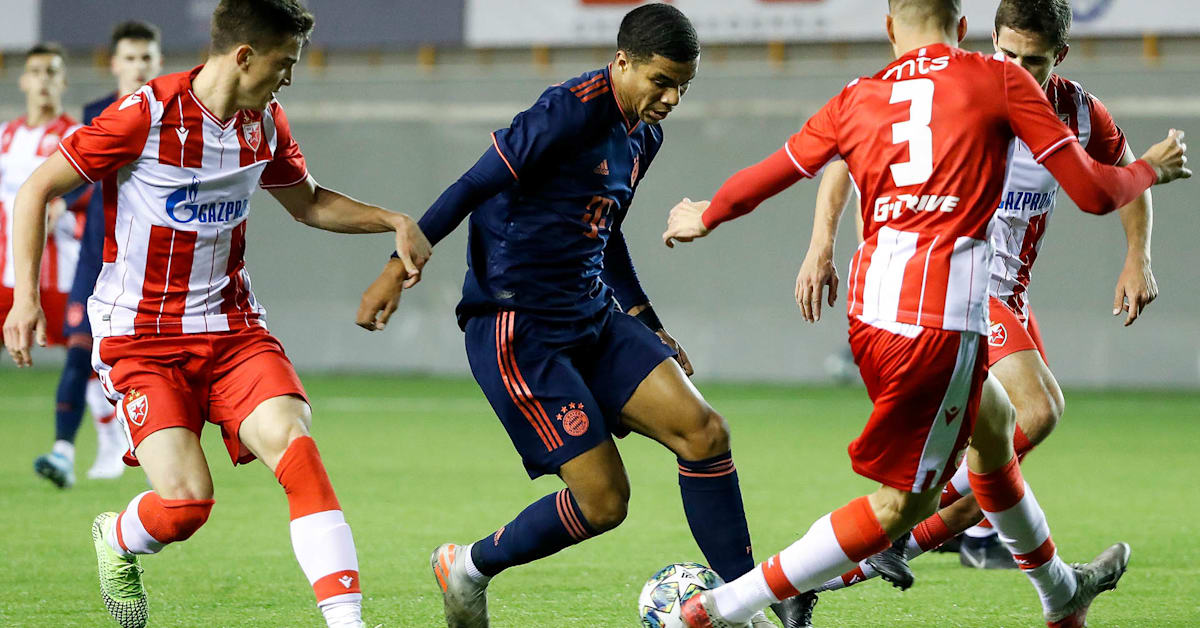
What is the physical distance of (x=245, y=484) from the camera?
24.2 ft

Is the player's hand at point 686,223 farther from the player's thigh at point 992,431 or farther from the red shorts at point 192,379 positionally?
the red shorts at point 192,379

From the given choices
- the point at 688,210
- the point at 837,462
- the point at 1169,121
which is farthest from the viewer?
the point at 1169,121

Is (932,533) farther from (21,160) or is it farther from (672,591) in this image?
(21,160)

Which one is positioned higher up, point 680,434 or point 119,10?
point 680,434

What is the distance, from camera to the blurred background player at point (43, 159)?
7777 millimetres

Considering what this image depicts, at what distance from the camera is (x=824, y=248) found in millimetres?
3967

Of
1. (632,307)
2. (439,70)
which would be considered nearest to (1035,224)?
(632,307)

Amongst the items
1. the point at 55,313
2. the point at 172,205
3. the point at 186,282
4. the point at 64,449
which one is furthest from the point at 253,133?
the point at 55,313

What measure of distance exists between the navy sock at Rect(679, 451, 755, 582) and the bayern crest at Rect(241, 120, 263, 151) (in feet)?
4.92

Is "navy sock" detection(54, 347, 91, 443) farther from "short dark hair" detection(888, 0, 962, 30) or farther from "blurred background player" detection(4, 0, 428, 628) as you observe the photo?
"short dark hair" detection(888, 0, 962, 30)

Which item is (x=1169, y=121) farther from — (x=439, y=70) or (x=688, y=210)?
(x=688, y=210)

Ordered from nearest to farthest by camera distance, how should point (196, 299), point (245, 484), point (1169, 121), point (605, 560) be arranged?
point (196, 299) → point (605, 560) → point (245, 484) → point (1169, 121)

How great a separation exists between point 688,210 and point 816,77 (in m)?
11.3

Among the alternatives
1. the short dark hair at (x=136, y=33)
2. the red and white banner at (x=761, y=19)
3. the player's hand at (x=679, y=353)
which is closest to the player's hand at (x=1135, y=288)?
the player's hand at (x=679, y=353)
